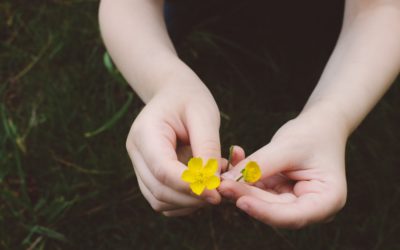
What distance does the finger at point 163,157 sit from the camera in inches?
38.4

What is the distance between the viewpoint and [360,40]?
→ 1.31m

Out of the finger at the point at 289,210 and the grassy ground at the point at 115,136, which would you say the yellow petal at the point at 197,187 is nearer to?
the finger at the point at 289,210

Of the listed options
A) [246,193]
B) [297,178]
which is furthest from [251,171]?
[297,178]

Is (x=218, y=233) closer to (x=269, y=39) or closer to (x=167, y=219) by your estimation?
(x=167, y=219)

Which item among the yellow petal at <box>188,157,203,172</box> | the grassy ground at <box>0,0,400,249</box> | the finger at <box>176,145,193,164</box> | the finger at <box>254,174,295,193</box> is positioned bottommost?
the grassy ground at <box>0,0,400,249</box>

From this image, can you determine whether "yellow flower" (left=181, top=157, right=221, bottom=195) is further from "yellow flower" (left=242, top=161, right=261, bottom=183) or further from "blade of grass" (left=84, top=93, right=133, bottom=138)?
"blade of grass" (left=84, top=93, right=133, bottom=138)

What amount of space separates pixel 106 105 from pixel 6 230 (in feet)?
1.94

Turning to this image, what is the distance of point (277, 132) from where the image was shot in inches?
47.0

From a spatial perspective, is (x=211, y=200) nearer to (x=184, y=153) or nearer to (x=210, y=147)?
(x=210, y=147)

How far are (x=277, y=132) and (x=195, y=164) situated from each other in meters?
0.32

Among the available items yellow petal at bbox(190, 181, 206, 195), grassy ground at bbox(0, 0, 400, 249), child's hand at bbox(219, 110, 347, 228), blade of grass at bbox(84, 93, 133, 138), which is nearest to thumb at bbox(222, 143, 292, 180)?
child's hand at bbox(219, 110, 347, 228)

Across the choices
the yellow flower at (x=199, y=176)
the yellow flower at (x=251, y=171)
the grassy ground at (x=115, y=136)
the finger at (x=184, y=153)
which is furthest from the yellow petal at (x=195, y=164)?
the grassy ground at (x=115, y=136)

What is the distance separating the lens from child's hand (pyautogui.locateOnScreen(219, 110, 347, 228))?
3.16 ft

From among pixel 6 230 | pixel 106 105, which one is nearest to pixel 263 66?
pixel 106 105
